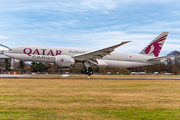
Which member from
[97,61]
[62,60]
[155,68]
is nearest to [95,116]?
[62,60]

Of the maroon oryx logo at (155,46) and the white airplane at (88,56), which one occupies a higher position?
the maroon oryx logo at (155,46)

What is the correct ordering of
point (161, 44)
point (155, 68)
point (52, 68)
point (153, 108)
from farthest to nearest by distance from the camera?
point (155, 68) < point (52, 68) < point (161, 44) < point (153, 108)

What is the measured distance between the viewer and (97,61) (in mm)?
30719

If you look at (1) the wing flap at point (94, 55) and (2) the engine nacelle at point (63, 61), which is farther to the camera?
(1) the wing flap at point (94, 55)

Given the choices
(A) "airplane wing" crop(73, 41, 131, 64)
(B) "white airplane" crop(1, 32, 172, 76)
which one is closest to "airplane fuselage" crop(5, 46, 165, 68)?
(B) "white airplane" crop(1, 32, 172, 76)

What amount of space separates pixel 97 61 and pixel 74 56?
406 centimetres

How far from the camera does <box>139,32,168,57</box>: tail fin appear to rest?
33875 millimetres

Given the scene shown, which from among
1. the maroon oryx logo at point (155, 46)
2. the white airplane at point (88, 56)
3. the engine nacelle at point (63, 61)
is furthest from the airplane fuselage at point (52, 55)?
the maroon oryx logo at point (155, 46)

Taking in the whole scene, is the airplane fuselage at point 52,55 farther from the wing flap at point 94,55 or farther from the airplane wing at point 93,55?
the wing flap at point 94,55

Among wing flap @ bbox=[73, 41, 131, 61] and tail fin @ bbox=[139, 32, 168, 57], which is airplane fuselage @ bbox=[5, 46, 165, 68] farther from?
tail fin @ bbox=[139, 32, 168, 57]

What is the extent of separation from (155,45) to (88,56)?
42.2 feet

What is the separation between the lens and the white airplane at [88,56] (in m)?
28.1

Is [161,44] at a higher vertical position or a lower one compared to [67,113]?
higher

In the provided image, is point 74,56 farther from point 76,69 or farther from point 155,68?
point 155,68
